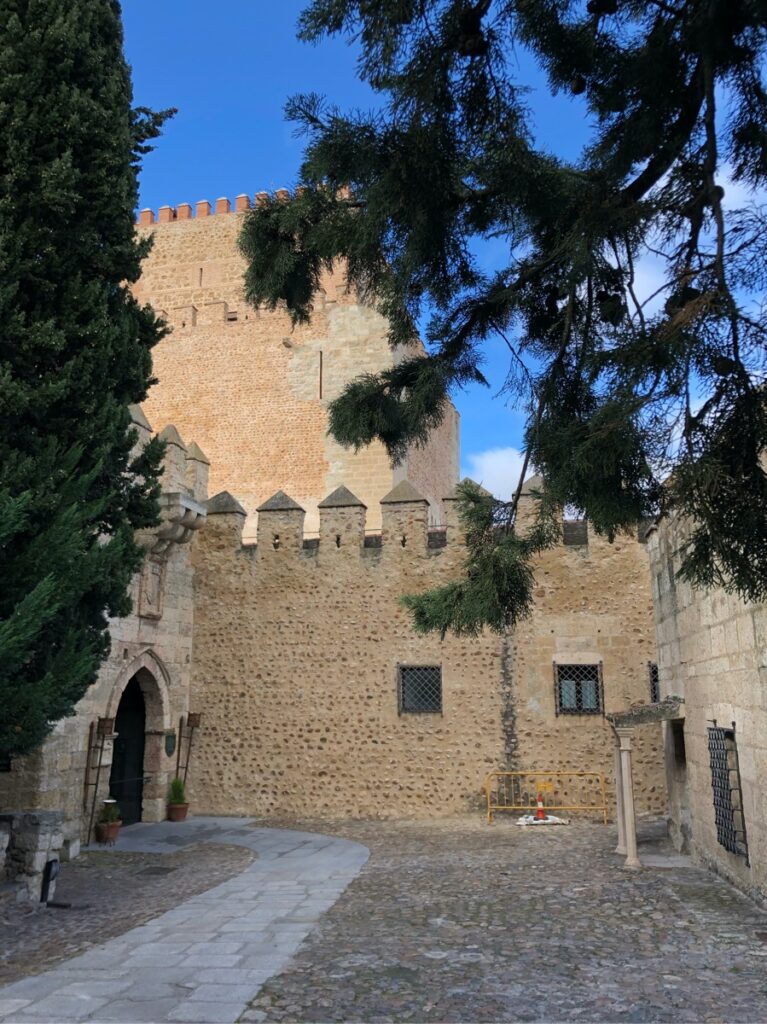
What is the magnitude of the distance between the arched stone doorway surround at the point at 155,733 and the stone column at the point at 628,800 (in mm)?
6734

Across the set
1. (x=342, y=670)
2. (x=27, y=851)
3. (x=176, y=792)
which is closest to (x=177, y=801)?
(x=176, y=792)

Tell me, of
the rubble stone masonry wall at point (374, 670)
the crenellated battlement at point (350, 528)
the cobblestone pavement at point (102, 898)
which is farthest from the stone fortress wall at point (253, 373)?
the cobblestone pavement at point (102, 898)

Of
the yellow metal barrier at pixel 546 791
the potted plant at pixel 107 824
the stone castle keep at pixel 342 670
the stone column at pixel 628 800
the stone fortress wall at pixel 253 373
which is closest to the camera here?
the stone column at pixel 628 800

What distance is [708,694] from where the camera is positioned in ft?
24.1

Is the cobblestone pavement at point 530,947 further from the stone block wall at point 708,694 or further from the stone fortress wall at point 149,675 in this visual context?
the stone fortress wall at point 149,675

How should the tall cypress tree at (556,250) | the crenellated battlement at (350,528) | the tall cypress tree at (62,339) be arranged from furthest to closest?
the crenellated battlement at (350,528) → the tall cypress tree at (62,339) → the tall cypress tree at (556,250)

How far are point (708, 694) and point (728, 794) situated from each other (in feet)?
3.30

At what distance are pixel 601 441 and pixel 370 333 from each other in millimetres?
15657

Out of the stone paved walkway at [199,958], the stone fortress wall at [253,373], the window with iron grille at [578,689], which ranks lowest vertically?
the stone paved walkway at [199,958]

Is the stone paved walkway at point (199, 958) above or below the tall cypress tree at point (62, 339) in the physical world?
below

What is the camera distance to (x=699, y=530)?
3223 millimetres

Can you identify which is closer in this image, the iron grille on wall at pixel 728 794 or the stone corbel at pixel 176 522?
the iron grille on wall at pixel 728 794

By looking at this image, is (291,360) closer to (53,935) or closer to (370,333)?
(370,333)

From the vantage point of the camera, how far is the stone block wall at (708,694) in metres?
6.03
